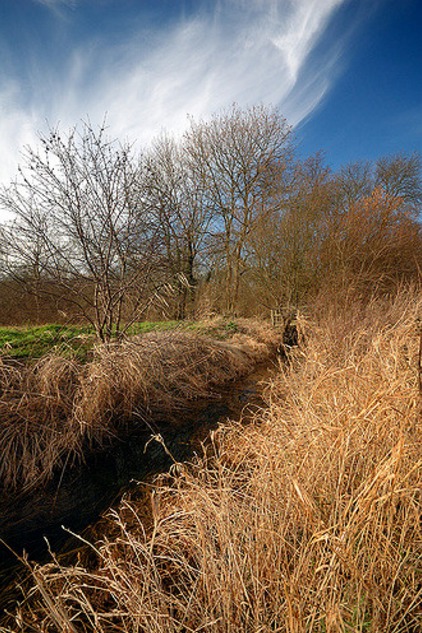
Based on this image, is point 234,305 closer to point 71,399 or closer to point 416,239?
point 416,239

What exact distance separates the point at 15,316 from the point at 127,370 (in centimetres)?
1261

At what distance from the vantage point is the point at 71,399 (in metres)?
3.86

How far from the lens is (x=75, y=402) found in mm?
3816

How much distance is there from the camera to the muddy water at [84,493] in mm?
2410

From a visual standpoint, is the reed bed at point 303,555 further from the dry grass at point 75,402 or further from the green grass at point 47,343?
the green grass at point 47,343

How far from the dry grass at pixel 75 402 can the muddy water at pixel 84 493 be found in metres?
0.20

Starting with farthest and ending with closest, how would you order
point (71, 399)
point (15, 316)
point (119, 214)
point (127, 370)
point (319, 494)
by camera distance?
1. point (15, 316)
2. point (119, 214)
3. point (127, 370)
4. point (71, 399)
5. point (319, 494)

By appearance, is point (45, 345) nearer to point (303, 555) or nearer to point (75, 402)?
point (75, 402)

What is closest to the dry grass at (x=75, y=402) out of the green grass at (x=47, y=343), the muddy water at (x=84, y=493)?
the muddy water at (x=84, y=493)

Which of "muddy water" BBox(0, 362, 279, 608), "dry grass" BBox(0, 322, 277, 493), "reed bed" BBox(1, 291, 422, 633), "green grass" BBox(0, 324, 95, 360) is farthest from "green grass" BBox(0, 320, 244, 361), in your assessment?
"reed bed" BBox(1, 291, 422, 633)

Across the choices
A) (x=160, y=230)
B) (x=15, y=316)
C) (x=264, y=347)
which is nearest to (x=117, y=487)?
(x=160, y=230)

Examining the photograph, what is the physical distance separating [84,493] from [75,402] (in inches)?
45.2

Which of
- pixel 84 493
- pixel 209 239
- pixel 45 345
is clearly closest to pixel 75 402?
pixel 84 493

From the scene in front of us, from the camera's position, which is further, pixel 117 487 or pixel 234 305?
pixel 234 305
